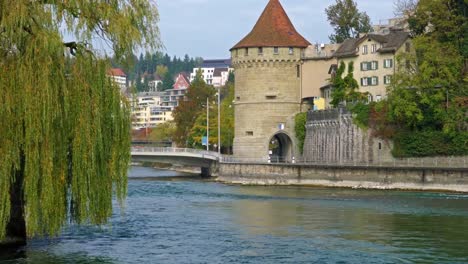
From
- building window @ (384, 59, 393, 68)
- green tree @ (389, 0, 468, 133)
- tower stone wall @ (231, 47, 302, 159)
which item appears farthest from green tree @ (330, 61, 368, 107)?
green tree @ (389, 0, 468, 133)

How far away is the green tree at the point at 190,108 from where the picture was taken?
101 metres

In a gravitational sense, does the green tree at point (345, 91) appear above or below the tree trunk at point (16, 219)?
above

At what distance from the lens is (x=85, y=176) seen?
78.9ft

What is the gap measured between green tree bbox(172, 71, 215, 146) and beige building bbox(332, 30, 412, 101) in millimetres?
30872

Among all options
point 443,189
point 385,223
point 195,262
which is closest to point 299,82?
point 443,189

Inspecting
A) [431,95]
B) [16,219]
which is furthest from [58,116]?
[431,95]

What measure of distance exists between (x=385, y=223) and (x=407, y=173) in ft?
68.7

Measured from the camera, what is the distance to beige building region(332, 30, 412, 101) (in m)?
68.1

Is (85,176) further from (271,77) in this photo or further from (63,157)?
(271,77)

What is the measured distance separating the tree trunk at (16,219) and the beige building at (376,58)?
45.5 metres

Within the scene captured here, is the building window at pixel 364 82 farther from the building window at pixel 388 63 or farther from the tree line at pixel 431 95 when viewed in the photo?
the tree line at pixel 431 95

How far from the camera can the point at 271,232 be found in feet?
108

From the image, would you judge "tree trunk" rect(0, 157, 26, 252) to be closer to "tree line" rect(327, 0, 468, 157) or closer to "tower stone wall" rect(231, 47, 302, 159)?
"tree line" rect(327, 0, 468, 157)

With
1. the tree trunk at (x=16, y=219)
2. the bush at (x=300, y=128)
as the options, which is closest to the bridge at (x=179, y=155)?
the bush at (x=300, y=128)
